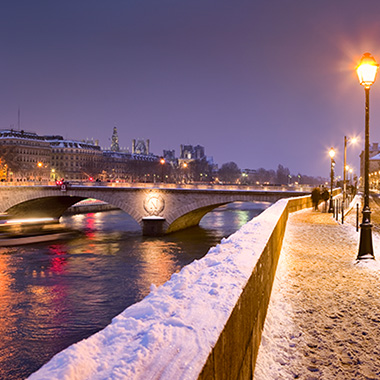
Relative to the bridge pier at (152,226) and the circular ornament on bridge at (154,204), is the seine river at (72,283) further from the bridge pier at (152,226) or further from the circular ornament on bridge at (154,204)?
the circular ornament on bridge at (154,204)

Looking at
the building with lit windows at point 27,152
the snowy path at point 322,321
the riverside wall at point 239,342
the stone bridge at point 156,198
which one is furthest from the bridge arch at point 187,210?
the building with lit windows at point 27,152

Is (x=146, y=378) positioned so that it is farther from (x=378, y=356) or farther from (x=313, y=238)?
(x=313, y=238)

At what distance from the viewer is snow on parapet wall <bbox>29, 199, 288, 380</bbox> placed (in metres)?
2.30

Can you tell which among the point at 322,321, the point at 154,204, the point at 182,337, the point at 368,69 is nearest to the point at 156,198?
the point at 154,204

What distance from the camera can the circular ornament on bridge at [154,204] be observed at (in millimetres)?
51531

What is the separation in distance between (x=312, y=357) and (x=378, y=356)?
2.58 feet

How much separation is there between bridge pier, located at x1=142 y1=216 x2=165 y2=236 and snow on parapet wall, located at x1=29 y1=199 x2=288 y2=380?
44.0 m

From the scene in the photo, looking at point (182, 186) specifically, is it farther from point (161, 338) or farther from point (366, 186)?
point (161, 338)

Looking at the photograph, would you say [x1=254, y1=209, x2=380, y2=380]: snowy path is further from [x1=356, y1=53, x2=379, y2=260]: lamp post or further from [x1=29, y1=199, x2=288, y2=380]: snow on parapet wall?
[x1=29, y1=199, x2=288, y2=380]: snow on parapet wall

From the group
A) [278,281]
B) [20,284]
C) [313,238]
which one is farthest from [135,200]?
[278,281]

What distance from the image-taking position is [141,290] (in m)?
23.5

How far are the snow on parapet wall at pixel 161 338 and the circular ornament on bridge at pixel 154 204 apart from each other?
154 feet

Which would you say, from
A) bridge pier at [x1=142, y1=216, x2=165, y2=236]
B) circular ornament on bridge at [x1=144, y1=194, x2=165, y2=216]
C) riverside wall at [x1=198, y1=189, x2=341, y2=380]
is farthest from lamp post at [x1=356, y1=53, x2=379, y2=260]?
circular ornament on bridge at [x1=144, y1=194, x2=165, y2=216]

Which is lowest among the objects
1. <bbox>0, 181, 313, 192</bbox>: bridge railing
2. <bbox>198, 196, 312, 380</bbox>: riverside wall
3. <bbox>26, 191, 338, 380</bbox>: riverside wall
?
<bbox>198, 196, 312, 380</bbox>: riverside wall
